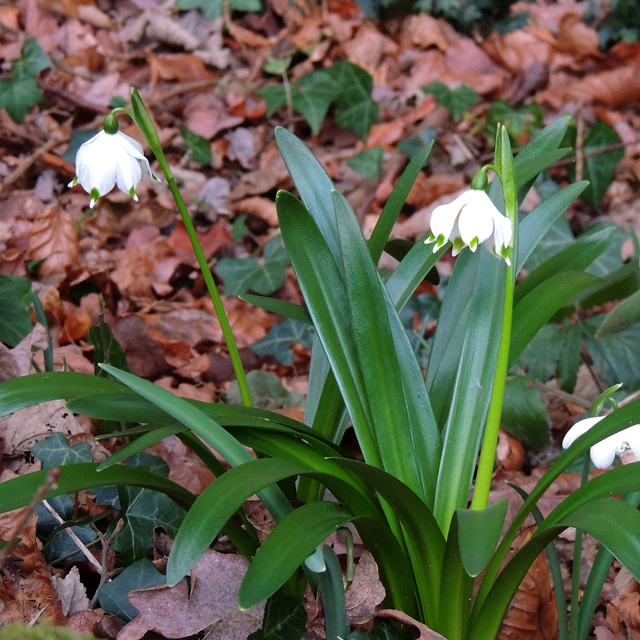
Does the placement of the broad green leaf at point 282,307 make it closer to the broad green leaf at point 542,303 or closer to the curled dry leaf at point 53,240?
the broad green leaf at point 542,303

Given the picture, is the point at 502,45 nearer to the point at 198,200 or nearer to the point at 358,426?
the point at 198,200

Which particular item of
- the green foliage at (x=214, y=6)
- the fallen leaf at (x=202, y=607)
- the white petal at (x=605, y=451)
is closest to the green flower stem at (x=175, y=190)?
the fallen leaf at (x=202, y=607)

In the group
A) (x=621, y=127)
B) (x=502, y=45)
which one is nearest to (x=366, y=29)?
(x=502, y=45)

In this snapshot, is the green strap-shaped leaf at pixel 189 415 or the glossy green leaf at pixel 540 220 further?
the glossy green leaf at pixel 540 220

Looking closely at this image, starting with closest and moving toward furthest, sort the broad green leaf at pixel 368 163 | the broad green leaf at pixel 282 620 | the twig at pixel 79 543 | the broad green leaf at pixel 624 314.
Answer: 1. the broad green leaf at pixel 282 620
2. the twig at pixel 79 543
3. the broad green leaf at pixel 624 314
4. the broad green leaf at pixel 368 163

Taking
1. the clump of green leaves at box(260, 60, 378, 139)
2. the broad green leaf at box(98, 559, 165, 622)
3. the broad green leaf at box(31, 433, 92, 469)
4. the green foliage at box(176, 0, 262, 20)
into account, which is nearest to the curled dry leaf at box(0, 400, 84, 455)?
the broad green leaf at box(31, 433, 92, 469)

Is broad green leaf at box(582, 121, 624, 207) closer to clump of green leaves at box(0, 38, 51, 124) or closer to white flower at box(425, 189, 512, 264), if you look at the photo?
white flower at box(425, 189, 512, 264)
